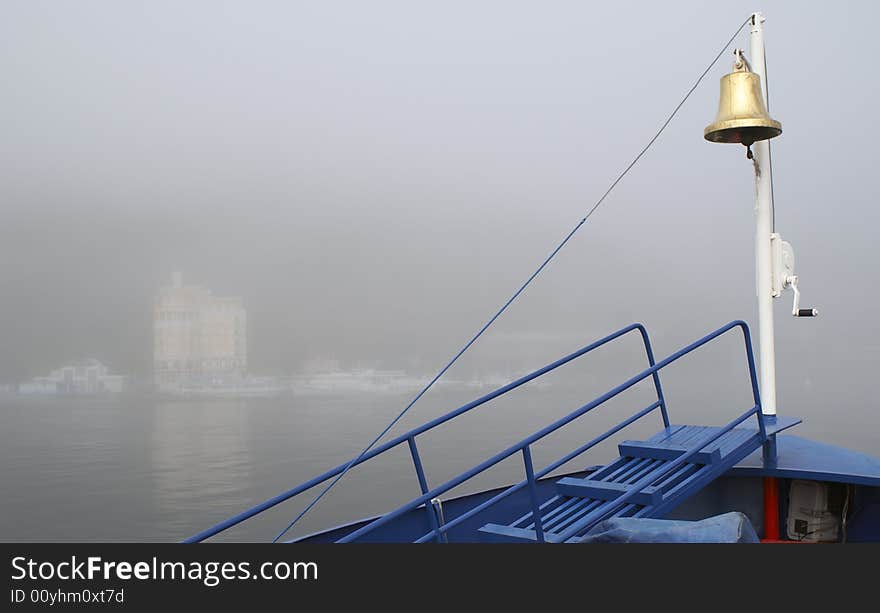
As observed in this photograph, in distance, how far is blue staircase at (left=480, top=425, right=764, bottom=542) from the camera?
4508 mm

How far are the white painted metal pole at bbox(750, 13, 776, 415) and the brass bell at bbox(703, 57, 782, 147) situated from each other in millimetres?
341

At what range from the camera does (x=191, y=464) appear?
63.3 feet

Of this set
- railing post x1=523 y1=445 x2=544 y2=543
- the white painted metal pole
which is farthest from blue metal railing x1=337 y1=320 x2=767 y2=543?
the white painted metal pole

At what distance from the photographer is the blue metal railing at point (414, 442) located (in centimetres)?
349

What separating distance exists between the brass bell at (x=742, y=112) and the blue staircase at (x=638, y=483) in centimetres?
182

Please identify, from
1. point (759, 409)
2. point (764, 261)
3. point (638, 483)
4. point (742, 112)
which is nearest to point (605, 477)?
point (638, 483)

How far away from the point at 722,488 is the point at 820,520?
59cm

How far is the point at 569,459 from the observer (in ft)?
15.4

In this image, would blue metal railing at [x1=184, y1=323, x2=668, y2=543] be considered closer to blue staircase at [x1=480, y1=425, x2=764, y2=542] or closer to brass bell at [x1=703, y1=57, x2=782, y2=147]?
blue staircase at [x1=480, y1=425, x2=764, y2=542]

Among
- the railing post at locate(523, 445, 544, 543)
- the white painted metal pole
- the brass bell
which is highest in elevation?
the brass bell

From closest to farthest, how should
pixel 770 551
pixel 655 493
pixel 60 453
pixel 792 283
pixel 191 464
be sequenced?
pixel 770 551
pixel 655 493
pixel 792 283
pixel 191 464
pixel 60 453

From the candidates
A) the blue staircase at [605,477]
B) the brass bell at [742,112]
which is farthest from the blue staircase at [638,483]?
the brass bell at [742,112]

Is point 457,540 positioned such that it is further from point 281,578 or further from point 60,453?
point 60,453

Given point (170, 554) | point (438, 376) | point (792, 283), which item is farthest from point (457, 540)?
point (792, 283)
